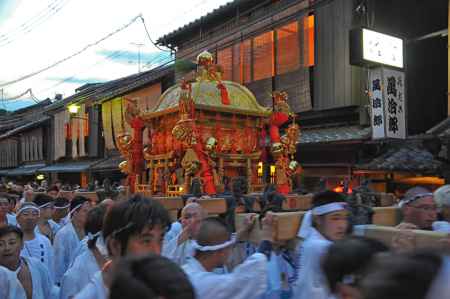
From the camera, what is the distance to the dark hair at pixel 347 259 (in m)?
1.88

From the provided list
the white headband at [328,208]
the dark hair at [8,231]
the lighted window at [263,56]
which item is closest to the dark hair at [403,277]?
the white headband at [328,208]

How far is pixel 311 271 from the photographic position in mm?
2758

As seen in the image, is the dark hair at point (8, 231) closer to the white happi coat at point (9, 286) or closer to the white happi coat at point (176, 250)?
the white happi coat at point (9, 286)

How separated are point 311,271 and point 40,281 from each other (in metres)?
2.22

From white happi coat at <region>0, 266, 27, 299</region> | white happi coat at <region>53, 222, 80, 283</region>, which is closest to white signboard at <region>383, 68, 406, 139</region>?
white happi coat at <region>53, 222, 80, 283</region>

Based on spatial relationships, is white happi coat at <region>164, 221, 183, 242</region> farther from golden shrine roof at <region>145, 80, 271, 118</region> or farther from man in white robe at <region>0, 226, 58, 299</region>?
golden shrine roof at <region>145, 80, 271, 118</region>

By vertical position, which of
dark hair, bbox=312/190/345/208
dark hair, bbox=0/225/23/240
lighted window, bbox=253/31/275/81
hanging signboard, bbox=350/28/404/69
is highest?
lighted window, bbox=253/31/275/81

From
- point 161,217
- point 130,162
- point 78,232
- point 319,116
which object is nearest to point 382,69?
point 319,116

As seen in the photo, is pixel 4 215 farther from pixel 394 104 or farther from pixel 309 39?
pixel 309 39

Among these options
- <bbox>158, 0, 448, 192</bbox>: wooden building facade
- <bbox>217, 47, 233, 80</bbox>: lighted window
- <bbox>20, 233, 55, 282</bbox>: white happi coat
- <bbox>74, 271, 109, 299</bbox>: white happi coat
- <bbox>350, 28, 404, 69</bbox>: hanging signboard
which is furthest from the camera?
<bbox>217, 47, 233, 80</bbox>: lighted window

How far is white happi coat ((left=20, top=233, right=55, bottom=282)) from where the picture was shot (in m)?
4.59

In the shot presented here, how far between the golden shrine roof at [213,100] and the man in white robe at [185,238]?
505cm

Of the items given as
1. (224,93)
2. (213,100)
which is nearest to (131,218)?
(213,100)

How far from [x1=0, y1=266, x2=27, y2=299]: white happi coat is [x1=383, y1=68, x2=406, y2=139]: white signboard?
898 cm
